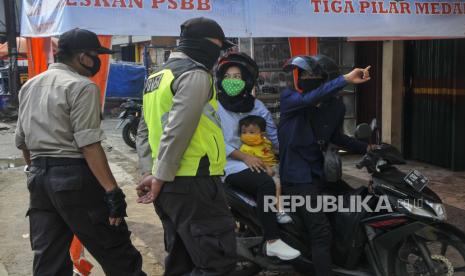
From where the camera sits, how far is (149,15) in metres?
4.30

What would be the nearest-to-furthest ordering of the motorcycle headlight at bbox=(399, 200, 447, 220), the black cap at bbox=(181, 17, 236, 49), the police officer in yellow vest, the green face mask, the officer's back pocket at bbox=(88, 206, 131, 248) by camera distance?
the police officer in yellow vest
the black cap at bbox=(181, 17, 236, 49)
the officer's back pocket at bbox=(88, 206, 131, 248)
the motorcycle headlight at bbox=(399, 200, 447, 220)
the green face mask

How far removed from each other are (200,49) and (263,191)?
1.25 meters

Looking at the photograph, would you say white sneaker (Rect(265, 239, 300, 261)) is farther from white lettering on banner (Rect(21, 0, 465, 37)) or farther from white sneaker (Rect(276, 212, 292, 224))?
white lettering on banner (Rect(21, 0, 465, 37))

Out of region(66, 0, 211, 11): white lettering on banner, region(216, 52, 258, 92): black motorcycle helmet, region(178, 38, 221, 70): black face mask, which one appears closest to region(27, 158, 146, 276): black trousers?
region(178, 38, 221, 70): black face mask

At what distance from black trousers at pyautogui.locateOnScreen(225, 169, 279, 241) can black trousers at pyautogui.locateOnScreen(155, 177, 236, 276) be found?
820 mm

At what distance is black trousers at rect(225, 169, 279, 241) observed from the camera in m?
3.70

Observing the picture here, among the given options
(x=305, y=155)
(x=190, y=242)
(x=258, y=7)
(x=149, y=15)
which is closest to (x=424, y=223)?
(x=305, y=155)

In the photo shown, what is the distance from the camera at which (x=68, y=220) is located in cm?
319

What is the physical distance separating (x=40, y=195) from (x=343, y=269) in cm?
204

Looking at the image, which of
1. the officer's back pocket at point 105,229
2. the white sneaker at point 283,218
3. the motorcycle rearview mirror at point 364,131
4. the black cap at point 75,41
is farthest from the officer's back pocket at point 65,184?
the motorcycle rearview mirror at point 364,131

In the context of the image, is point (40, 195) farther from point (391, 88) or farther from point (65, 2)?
point (391, 88)

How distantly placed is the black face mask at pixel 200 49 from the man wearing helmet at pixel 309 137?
86cm

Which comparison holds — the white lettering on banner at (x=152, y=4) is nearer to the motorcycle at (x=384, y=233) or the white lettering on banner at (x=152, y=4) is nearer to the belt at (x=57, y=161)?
the belt at (x=57, y=161)

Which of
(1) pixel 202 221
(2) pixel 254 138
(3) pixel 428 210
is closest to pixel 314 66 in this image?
(2) pixel 254 138
